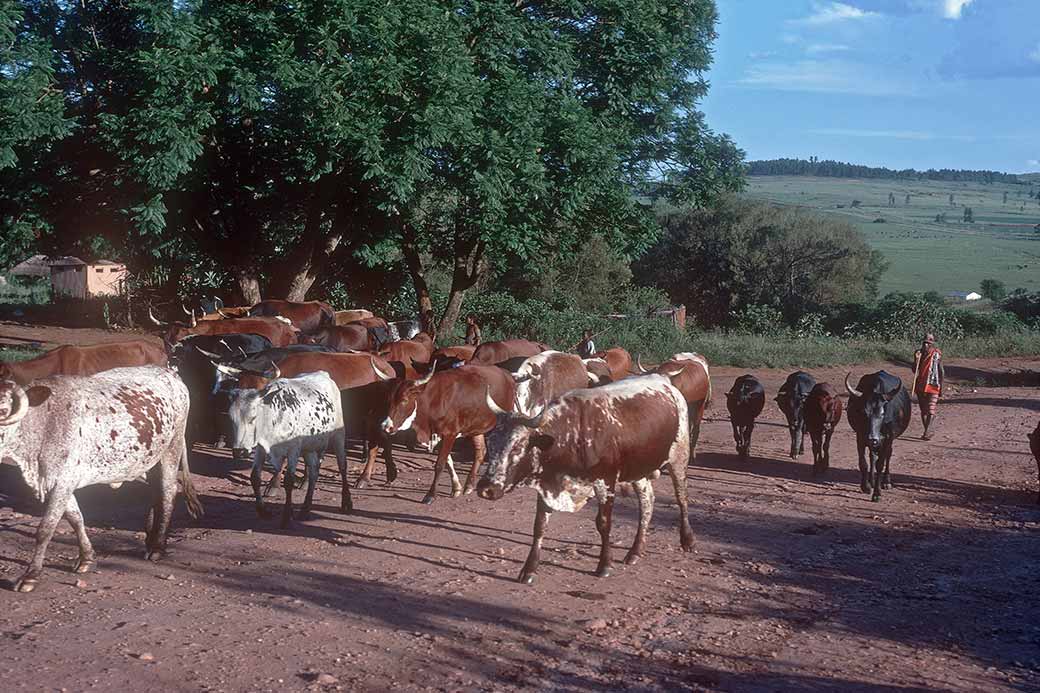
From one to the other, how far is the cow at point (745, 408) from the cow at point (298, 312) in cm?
862

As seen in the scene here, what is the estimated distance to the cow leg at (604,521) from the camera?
378 inches

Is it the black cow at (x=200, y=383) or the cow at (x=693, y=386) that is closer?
the cow at (x=693, y=386)

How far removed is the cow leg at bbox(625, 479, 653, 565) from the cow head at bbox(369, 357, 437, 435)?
10.6 ft

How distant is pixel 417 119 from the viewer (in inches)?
770

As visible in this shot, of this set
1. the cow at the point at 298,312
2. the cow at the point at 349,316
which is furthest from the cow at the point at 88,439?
the cow at the point at 349,316

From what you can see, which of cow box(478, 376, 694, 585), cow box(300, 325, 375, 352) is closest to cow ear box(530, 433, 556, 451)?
cow box(478, 376, 694, 585)

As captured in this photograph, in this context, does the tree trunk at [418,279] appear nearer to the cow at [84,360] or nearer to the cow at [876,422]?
the cow at [84,360]

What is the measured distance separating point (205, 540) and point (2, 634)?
113 inches

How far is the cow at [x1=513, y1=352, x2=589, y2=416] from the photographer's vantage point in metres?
14.6

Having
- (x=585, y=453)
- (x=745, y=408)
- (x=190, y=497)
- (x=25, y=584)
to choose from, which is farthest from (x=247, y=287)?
(x=585, y=453)

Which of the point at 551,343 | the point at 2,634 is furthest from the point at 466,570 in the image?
the point at 551,343

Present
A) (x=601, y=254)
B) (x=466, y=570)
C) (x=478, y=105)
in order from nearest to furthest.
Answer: (x=466, y=570), (x=478, y=105), (x=601, y=254)

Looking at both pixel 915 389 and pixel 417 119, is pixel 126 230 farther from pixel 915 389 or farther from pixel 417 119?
pixel 915 389

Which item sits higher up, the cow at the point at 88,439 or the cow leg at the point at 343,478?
the cow at the point at 88,439
